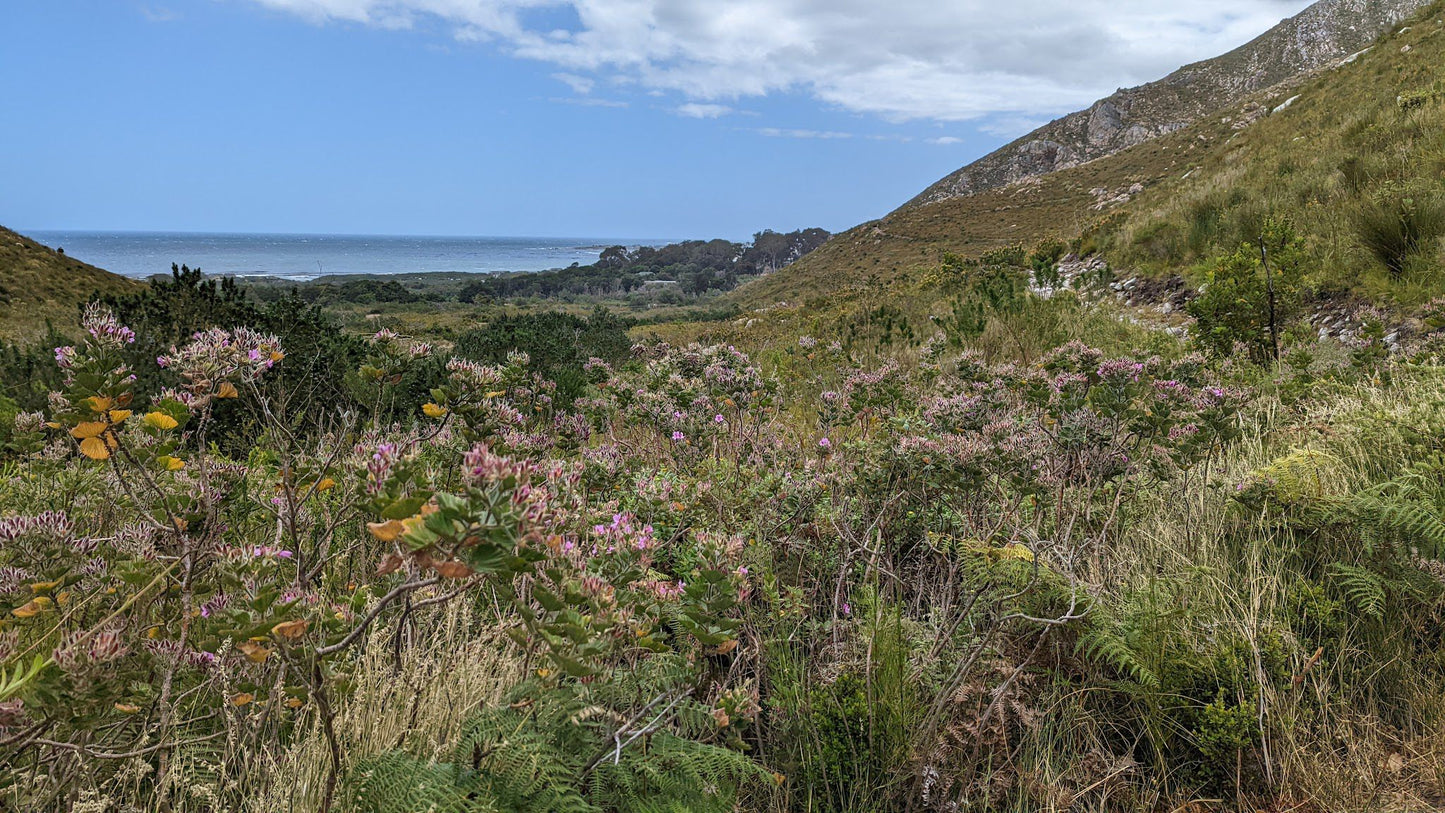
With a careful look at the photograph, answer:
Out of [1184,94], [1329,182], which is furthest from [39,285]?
[1184,94]

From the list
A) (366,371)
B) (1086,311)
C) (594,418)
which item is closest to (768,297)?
(1086,311)

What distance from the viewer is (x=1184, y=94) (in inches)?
2404

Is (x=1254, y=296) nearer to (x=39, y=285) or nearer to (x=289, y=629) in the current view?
(x=289, y=629)

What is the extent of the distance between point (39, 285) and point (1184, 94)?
7919 centimetres

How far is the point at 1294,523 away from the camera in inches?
104

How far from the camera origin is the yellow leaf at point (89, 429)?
4.83 feet

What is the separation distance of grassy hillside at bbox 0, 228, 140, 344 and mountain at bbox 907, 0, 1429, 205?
58174 mm

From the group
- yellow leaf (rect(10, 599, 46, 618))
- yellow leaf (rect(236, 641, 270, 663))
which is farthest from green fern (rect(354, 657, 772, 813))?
yellow leaf (rect(10, 599, 46, 618))

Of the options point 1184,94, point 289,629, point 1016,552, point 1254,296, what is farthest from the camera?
point 1184,94

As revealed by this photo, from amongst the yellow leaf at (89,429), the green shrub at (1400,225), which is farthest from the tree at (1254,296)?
the yellow leaf at (89,429)

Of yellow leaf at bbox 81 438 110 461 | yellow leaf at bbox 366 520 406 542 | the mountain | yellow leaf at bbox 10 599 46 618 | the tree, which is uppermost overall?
the mountain

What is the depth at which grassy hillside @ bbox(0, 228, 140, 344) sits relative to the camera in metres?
15.7

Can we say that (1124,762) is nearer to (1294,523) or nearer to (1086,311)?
(1294,523)

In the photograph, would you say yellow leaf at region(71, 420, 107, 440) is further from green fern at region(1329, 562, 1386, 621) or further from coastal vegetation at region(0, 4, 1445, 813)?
green fern at region(1329, 562, 1386, 621)
